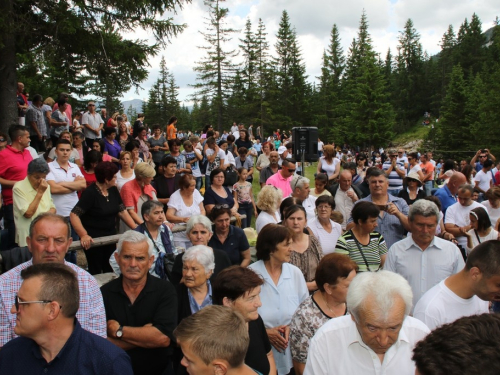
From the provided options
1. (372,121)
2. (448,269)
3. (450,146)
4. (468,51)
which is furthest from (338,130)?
(448,269)

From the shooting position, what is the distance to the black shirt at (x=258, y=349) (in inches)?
106

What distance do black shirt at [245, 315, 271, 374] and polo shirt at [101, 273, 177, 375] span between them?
64cm

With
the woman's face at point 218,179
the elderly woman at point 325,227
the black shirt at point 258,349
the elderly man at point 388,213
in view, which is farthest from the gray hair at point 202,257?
the woman's face at point 218,179

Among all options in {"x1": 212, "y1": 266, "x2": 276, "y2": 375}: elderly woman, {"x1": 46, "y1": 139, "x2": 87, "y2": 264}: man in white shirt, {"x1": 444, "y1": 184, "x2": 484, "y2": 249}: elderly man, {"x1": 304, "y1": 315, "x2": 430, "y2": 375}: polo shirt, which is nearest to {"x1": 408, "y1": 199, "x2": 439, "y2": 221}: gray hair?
{"x1": 304, "y1": 315, "x2": 430, "y2": 375}: polo shirt

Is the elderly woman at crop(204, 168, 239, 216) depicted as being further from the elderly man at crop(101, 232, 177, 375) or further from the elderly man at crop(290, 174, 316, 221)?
the elderly man at crop(101, 232, 177, 375)

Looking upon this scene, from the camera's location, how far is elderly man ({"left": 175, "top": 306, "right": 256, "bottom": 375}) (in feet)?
6.47

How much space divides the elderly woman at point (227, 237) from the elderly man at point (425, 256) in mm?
1743

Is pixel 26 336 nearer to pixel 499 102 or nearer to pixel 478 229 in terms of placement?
pixel 478 229

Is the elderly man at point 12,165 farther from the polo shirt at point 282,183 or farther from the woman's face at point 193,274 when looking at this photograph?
the polo shirt at point 282,183

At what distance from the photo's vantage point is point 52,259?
300 cm

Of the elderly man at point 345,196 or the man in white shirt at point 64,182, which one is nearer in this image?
the man in white shirt at point 64,182

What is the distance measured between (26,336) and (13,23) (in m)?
9.11

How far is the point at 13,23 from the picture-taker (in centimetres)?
909

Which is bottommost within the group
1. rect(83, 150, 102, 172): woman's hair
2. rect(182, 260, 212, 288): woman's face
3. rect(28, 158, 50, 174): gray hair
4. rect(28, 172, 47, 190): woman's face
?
rect(182, 260, 212, 288): woman's face
